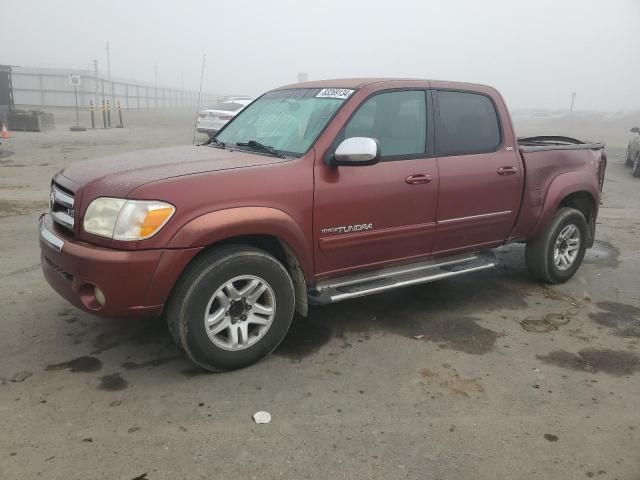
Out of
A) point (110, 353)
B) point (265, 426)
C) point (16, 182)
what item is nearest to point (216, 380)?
point (265, 426)

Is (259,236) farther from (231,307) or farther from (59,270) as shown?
(59,270)

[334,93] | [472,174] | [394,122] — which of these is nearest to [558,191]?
[472,174]

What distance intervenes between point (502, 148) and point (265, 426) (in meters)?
2.98

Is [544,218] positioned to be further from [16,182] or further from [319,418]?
[16,182]

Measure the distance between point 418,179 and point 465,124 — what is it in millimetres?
792

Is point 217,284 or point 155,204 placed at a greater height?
point 155,204

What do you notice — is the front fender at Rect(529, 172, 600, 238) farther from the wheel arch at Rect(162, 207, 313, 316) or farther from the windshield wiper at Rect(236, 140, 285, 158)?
the windshield wiper at Rect(236, 140, 285, 158)

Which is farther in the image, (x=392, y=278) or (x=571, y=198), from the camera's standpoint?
(x=571, y=198)

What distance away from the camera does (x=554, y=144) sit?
5387mm

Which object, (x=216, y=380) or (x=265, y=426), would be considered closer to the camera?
(x=265, y=426)

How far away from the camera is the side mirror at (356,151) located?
3357 mm

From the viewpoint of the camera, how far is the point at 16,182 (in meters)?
10.1

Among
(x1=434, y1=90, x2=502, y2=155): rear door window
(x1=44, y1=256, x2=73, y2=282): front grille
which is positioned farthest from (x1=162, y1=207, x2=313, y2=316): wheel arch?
(x1=434, y1=90, x2=502, y2=155): rear door window

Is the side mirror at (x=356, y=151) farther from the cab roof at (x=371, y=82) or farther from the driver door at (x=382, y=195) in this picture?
the cab roof at (x=371, y=82)
